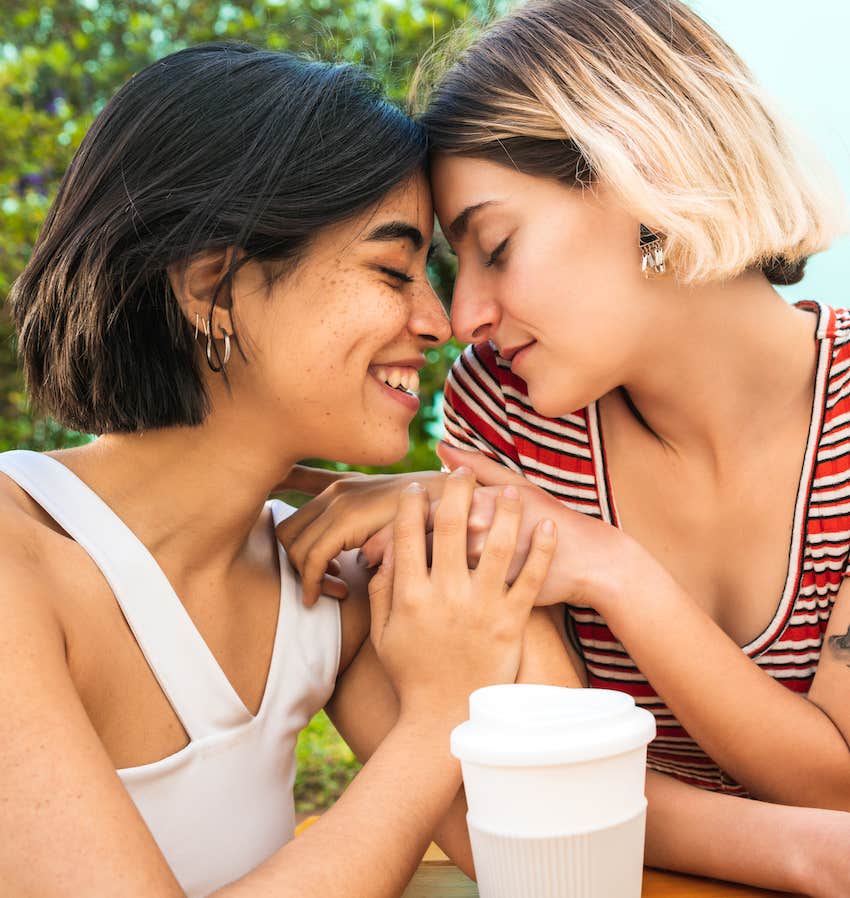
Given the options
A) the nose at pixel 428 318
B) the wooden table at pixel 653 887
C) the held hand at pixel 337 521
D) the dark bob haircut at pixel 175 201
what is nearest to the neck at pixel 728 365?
the nose at pixel 428 318

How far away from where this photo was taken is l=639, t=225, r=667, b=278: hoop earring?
2.13 metres

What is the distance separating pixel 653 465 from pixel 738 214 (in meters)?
0.56

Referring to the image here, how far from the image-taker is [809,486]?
2234mm

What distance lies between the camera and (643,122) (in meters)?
2.06

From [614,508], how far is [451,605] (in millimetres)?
649

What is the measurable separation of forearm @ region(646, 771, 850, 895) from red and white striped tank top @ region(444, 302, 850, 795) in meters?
0.40

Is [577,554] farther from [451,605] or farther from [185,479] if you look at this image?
[185,479]

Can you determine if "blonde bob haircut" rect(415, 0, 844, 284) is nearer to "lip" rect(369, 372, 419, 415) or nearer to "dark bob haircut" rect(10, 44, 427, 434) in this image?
"dark bob haircut" rect(10, 44, 427, 434)

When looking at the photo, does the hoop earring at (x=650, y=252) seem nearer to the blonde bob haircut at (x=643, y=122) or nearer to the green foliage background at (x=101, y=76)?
the blonde bob haircut at (x=643, y=122)

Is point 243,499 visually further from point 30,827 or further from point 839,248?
point 839,248

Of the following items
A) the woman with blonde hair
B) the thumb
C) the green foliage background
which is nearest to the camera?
the woman with blonde hair

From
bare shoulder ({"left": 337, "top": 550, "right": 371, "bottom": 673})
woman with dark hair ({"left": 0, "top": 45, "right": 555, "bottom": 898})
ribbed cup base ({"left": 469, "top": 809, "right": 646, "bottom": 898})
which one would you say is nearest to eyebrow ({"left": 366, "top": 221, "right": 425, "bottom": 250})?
woman with dark hair ({"left": 0, "top": 45, "right": 555, "bottom": 898})

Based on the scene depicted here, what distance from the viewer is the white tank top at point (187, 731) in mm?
1763

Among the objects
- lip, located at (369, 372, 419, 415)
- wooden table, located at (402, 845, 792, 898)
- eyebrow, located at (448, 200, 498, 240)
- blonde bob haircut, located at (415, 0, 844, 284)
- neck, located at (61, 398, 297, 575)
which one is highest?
blonde bob haircut, located at (415, 0, 844, 284)
